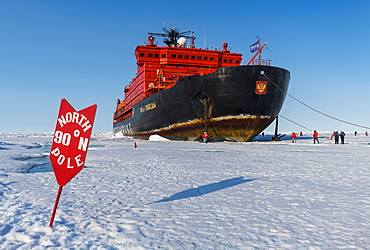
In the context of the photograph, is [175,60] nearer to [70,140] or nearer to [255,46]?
[255,46]

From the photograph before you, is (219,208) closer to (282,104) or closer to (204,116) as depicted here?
(204,116)

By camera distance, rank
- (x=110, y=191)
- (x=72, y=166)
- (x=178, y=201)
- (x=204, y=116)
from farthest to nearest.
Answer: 1. (x=204, y=116)
2. (x=110, y=191)
3. (x=178, y=201)
4. (x=72, y=166)

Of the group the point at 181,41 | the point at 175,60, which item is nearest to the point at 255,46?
the point at 175,60

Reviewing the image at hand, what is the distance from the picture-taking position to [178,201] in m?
3.89

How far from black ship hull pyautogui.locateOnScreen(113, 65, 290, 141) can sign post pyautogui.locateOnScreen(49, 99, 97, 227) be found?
46.9 ft

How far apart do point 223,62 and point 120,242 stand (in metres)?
26.3

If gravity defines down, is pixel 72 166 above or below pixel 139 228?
above

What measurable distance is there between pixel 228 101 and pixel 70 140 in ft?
47.8

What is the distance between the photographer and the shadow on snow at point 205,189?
13.7ft

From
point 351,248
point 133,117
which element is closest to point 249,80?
point 351,248

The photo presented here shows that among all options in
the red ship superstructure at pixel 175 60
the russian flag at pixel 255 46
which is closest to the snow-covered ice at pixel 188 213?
the russian flag at pixel 255 46

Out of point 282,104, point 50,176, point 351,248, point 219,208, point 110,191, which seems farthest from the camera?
point 282,104

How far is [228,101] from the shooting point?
16.8 m

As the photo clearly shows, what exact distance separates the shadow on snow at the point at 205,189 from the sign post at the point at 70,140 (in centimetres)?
157
